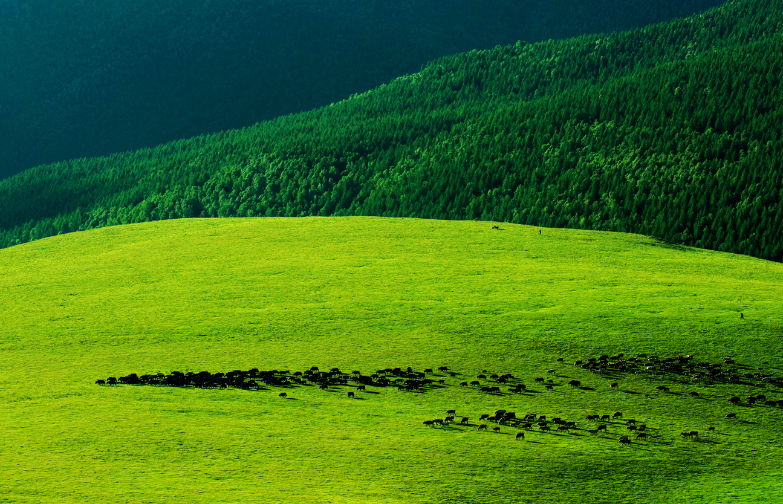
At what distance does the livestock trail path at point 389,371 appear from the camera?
41.5 meters

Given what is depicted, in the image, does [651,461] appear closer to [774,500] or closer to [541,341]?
[774,500]

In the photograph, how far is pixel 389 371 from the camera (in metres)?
58.7

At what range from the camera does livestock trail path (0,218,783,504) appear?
136 ft

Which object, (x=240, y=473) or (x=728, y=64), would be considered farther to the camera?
(x=728, y=64)

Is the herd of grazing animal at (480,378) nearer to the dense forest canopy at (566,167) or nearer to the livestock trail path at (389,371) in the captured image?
the livestock trail path at (389,371)

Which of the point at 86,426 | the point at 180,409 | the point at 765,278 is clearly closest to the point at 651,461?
the point at 180,409

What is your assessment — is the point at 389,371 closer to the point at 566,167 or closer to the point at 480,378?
the point at 480,378

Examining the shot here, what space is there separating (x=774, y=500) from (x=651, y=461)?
251 inches

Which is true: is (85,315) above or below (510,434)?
above

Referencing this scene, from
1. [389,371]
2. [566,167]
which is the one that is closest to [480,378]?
[389,371]

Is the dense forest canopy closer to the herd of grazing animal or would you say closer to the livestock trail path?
the livestock trail path

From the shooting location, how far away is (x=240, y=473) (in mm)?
41219

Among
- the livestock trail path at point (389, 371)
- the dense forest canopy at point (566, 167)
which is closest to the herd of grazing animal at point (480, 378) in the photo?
the livestock trail path at point (389, 371)

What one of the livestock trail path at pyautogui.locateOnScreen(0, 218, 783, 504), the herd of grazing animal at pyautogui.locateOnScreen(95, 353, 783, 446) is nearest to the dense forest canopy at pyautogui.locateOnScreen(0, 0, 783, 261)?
the livestock trail path at pyautogui.locateOnScreen(0, 218, 783, 504)
